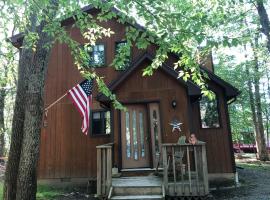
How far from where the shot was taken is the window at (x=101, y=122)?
428 inches

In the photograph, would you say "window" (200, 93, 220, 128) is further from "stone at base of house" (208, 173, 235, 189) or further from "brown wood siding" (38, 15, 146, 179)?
"brown wood siding" (38, 15, 146, 179)

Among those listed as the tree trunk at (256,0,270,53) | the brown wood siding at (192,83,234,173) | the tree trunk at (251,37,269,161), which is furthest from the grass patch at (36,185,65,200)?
the tree trunk at (251,37,269,161)

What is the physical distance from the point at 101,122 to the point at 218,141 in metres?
4.66

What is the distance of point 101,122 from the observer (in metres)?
11.0

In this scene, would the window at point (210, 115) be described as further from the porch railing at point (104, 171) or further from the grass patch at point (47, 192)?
the grass patch at point (47, 192)

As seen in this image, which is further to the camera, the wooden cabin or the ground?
the wooden cabin

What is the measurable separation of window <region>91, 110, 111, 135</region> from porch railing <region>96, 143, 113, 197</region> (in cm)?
349

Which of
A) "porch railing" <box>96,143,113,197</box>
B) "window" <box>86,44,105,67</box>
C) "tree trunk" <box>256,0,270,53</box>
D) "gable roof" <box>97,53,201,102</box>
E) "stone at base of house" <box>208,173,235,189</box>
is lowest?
"stone at base of house" <box>208,173,235,189</box>

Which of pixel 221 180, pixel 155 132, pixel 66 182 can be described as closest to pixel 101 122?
pixel 155 132

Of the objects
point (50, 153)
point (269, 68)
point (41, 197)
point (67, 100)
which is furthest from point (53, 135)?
point (269, 68)

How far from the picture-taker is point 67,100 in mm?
11281

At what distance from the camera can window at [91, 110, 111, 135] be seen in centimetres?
1088

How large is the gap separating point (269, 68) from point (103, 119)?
54.2 ft

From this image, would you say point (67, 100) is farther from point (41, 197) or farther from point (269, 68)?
point (269, 68)
